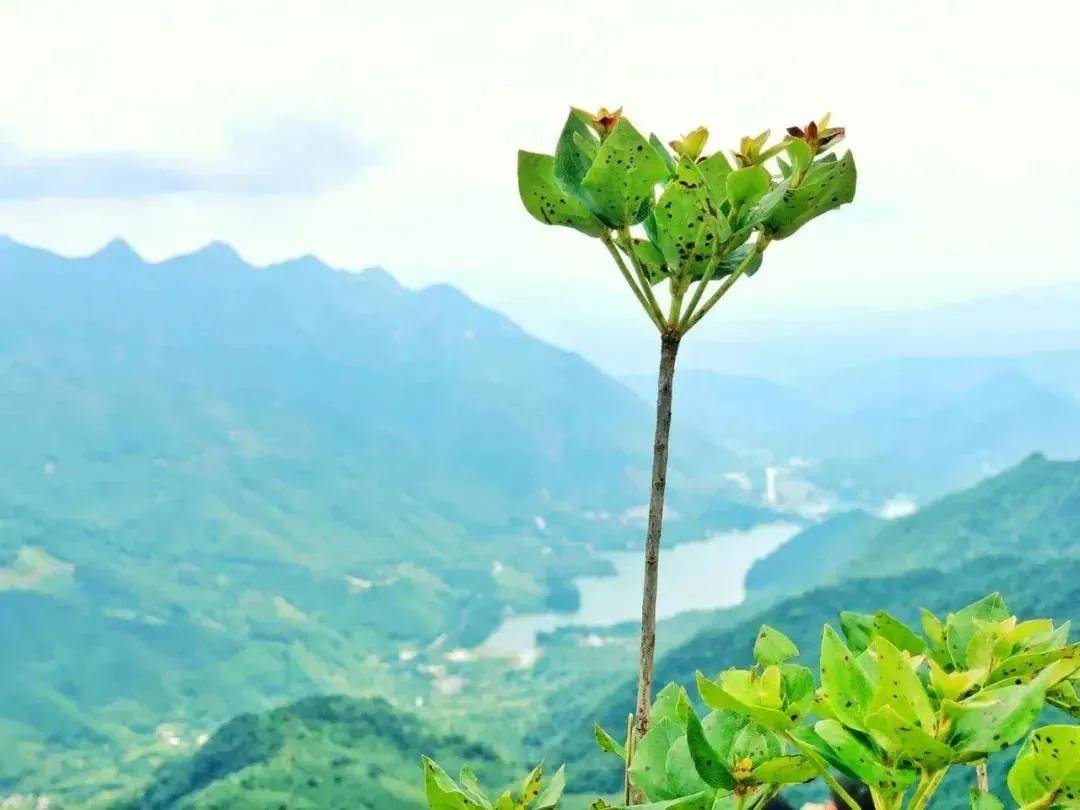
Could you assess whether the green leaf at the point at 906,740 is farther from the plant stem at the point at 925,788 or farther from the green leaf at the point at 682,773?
the green leaf at the point at 682,773

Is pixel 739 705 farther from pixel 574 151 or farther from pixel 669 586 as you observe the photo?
pixel 669 586

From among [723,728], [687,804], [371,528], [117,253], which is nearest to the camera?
[687,804]

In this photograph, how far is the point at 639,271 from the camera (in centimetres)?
94

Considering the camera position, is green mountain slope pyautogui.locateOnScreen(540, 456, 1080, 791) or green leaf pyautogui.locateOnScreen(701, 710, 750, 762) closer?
green leaf pyautogui.locateOnScreen(701, 710, 750, 762)

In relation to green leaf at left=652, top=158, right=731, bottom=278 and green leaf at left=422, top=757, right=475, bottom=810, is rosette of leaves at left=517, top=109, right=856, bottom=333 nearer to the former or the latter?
green leaf at left=652, top=158, right=731, bottom=278

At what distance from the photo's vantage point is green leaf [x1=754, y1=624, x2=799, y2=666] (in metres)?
0.94

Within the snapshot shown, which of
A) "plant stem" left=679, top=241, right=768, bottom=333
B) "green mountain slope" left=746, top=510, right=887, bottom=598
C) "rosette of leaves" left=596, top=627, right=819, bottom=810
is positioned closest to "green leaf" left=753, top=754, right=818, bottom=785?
"rosette of leaves" left=596, top=627, right=819, bottom=810

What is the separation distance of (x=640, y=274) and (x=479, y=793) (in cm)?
47

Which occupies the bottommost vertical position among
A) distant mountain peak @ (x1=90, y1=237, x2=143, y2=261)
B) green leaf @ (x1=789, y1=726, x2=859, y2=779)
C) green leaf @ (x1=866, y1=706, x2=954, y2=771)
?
green leaf @ (x1=789, y1=726, x2=859, y2=779)

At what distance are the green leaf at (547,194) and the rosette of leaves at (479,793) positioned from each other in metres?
0.48

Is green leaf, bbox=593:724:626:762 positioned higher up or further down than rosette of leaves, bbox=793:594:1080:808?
further down

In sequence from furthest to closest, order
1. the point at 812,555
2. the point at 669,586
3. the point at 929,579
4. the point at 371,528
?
the point at 371,528 < the point at 669,586 < the point at 812,555 < the point at 929,579

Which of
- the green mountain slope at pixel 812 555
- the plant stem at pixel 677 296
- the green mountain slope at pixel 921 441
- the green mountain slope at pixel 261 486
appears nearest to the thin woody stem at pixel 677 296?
the plant stem at pixel 677 296

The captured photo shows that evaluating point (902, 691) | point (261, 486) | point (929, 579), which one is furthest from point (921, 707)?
point (261, 486)
